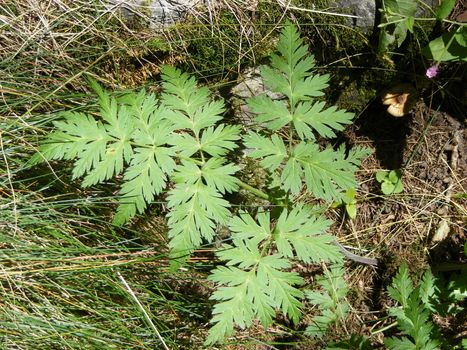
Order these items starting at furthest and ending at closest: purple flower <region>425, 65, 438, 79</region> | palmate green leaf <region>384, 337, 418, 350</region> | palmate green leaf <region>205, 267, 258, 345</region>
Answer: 1. purple flower <region>425, 65, 438, 79</region>
2. palmate green leaf <region>384, 337, 418, 350</region>
3. palmate green leaf <region>205, 267, 258, 345</region>

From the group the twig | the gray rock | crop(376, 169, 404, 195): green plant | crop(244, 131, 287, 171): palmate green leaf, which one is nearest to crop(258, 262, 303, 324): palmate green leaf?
crop(244, 131, 287, 171): palmate green leaf

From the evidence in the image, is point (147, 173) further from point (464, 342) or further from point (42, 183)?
point (464, 342)

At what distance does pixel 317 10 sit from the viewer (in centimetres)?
295

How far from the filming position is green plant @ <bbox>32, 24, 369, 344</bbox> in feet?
7.68

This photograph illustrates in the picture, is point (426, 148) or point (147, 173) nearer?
point (147, 173)

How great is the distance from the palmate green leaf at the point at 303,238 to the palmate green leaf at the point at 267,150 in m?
0.23

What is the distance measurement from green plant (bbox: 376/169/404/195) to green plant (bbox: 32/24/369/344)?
77 centimetres

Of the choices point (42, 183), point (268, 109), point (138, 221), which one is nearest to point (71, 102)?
point (42, 183)

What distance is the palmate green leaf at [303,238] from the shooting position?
7.87 ft

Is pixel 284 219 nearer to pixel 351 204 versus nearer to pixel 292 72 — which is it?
pixel 292 72

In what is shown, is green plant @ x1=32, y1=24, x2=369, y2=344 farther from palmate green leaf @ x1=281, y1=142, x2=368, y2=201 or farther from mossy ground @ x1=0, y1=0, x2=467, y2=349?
mossy ground @ x1=0, y1=0, x2=467, y2=349

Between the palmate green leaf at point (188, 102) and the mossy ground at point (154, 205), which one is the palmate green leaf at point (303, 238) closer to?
the palmate green leaf at point (188, 102)

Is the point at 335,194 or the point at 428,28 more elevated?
the point at 428,28

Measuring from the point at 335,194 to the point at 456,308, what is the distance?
3.28 feet
